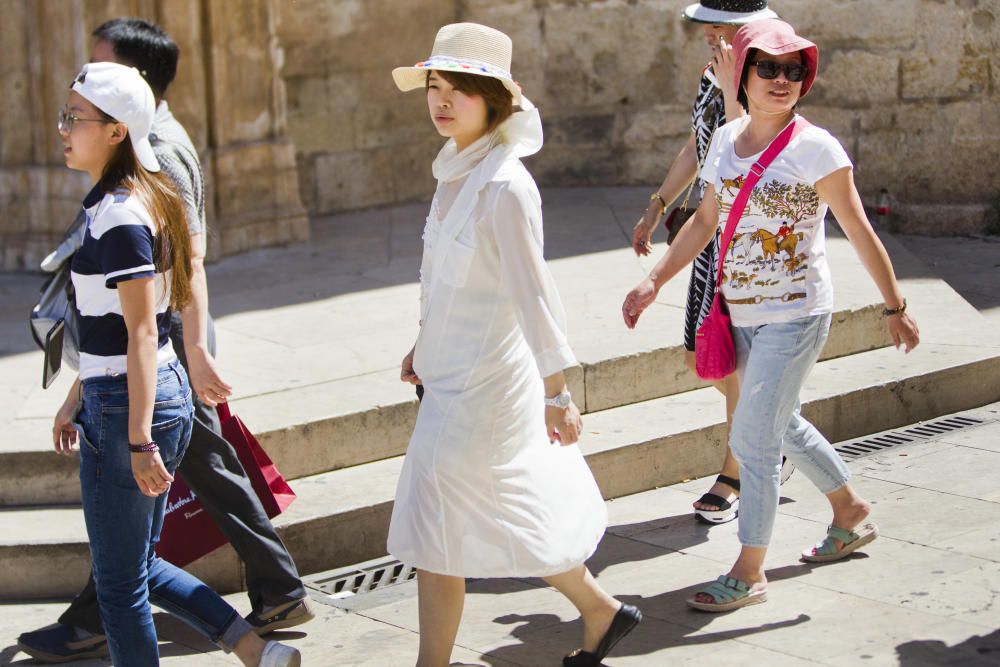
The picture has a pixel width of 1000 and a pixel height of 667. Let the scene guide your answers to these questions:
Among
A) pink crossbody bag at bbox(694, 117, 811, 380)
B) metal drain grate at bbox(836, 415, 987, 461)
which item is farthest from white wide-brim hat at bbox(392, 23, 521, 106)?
metal drain grate at bbox(836, 415, 987, 461)

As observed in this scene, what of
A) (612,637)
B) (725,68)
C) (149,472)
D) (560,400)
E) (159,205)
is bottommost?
(612,637)

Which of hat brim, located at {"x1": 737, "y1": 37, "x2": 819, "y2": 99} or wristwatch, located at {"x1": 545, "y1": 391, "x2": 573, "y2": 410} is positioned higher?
hat brim, located at {"x1": 737, "y1": 37, "x2": 819, "y2": 99}

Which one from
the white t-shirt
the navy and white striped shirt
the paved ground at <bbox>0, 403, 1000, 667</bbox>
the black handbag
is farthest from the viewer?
the white t-shirt

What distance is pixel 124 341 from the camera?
3.64 m

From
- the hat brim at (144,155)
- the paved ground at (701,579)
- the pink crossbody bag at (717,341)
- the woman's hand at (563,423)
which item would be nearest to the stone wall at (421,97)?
the paved ground at (701,579)

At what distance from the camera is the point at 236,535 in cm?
452

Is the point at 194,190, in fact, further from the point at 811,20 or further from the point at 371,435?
the point at 811,20

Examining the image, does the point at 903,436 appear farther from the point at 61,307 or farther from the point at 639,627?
the point at 61,307

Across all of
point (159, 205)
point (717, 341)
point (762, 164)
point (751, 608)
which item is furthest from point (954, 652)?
point (159, 205)

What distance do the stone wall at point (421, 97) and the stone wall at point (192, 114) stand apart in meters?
0.01

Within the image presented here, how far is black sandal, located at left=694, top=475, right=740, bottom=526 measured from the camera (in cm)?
545

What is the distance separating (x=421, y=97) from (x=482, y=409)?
21.8ft

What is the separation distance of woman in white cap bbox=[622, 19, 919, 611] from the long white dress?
2.56 ft

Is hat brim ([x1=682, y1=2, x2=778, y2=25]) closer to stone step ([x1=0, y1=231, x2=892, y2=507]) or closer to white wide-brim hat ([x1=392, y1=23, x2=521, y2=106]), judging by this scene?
white wide-brim hat ([x1=392, y1=23, x2=521, y2=106])
